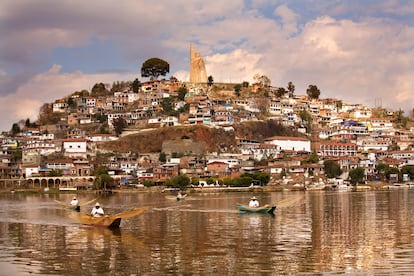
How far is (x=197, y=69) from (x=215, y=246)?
104m

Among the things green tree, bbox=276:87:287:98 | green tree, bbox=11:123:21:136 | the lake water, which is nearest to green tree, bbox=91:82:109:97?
green tree, bbox=11:123:21:136

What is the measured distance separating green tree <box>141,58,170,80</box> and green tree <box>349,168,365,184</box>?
47952 mm

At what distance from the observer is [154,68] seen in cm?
11794

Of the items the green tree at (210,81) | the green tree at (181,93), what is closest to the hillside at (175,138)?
the green tree at (181,93)

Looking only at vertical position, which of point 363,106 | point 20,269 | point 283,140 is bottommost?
point 20,269

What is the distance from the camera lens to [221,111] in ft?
339

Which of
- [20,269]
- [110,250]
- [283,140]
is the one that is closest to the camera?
[20,269]

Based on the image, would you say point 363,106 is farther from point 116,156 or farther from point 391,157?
point 116,156

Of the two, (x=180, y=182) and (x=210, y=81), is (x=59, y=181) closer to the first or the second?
(x=180, y=182)

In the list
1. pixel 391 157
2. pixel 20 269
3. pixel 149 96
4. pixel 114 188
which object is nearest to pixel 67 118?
pixel 149 96

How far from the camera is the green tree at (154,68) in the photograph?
386ft

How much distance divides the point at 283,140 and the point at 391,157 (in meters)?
17.8

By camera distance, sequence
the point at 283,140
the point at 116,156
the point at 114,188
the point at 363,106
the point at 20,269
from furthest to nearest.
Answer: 1. the point at 363,106
2. the point at 283,140
3. the point at 116,156
4. the point at 114,188
5. the point at 20,269

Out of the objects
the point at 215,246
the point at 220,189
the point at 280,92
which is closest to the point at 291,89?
the point at 280,92
